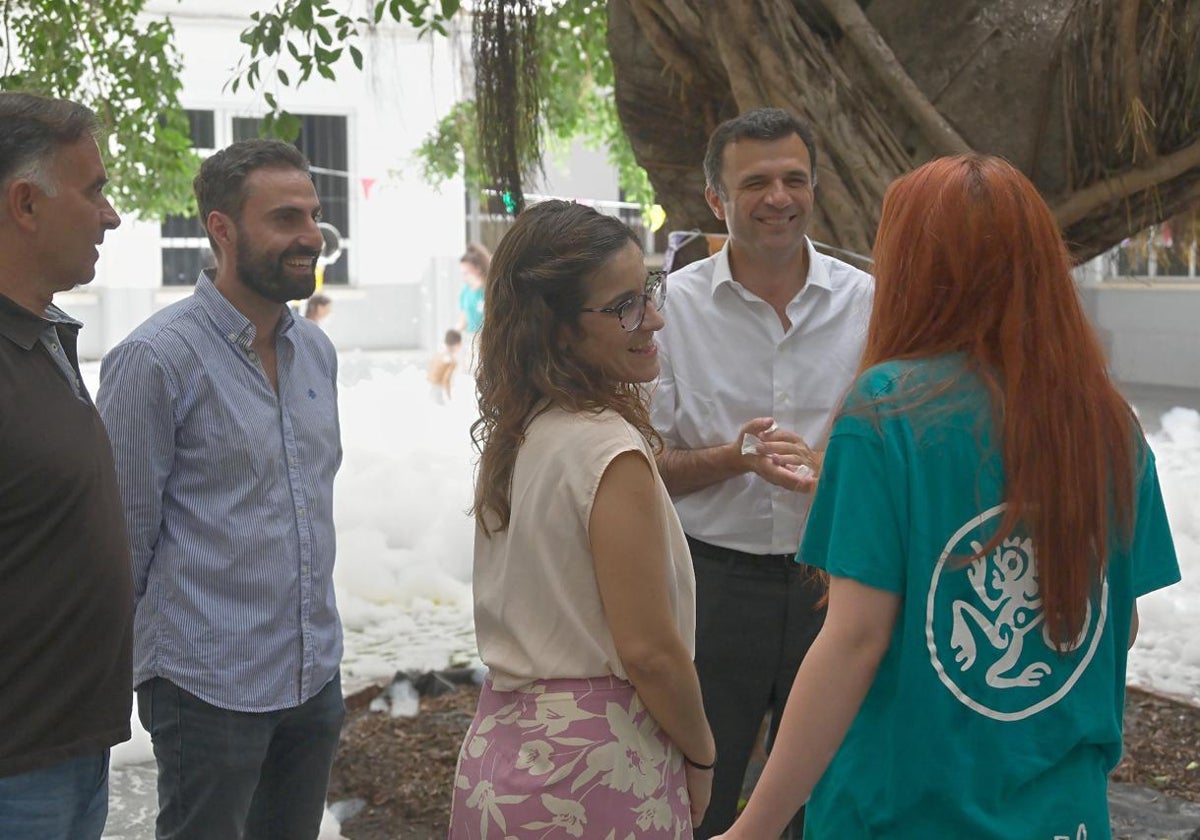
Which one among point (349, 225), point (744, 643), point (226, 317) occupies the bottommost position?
point (744, 643)

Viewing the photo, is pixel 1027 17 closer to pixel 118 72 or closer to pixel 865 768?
pixel 865 768

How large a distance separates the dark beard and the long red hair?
1.52 metres

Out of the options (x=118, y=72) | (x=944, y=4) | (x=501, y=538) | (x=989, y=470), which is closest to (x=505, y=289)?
(x=501, y=538)

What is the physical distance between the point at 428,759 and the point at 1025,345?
3.83m

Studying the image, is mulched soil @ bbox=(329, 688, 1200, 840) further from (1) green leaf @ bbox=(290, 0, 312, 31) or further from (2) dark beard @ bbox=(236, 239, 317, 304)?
(1) green leaf @ bbox=(290, 0, 312, 31)

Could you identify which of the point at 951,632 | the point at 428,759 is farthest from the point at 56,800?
the point at 428,759

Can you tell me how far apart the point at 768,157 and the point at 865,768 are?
172 cm

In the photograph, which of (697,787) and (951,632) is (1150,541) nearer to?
(951,632)

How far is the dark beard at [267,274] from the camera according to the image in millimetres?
3064

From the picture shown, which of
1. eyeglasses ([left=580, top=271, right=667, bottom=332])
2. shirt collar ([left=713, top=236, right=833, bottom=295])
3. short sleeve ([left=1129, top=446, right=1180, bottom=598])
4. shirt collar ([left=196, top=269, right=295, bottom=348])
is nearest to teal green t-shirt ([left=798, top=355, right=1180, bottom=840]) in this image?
short sleeve ([left=1129, top=446, right=1180, bottom=598])

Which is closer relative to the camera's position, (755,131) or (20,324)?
(20,324)

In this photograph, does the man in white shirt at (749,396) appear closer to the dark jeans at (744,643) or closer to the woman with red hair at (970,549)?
the dark jeans at (744,643)

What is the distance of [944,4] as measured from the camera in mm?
4727

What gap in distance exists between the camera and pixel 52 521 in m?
2.21
